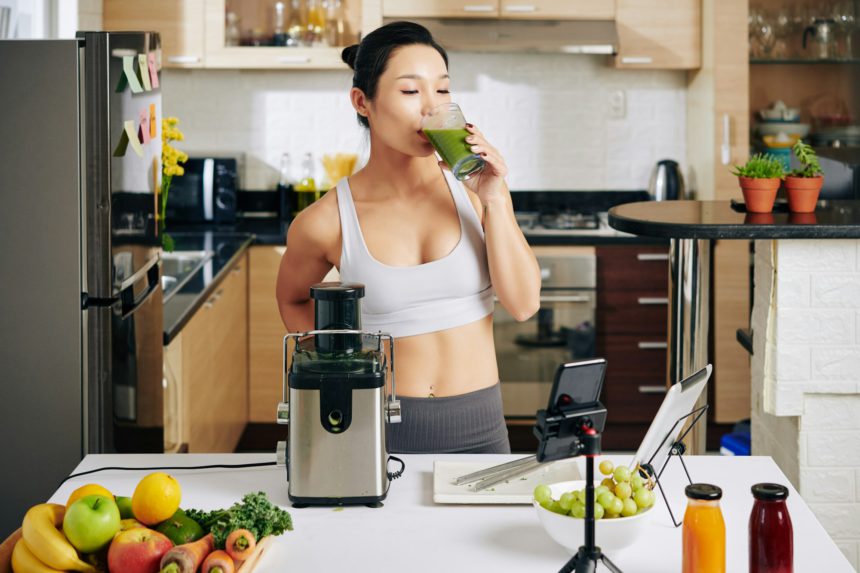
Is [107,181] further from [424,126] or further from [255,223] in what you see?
[255,223]

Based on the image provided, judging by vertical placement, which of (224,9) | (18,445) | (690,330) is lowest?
(18,445)

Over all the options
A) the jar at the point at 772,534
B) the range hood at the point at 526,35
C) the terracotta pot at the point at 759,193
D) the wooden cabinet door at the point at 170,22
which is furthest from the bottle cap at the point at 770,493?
the wooden cabinet door at the point at 170,22

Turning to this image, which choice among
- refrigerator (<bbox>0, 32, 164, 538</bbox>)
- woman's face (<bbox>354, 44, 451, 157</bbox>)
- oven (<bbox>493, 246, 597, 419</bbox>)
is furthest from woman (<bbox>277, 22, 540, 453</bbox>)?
oven (<bbox>493, 246, 597, 419</bbox>)

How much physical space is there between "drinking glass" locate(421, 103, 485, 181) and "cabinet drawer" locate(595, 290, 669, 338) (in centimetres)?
276

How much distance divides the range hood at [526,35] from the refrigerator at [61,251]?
203 centimetres

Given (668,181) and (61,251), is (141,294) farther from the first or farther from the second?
(668,181)

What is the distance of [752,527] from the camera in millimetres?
1416

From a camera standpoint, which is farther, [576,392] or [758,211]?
[758,211]

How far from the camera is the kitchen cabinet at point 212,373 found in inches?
132

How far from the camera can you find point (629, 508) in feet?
5.08

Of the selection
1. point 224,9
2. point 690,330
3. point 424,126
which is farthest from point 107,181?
point 224,9

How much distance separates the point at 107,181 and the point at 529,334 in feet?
7.57

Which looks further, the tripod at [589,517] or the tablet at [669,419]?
the tablet at [669,419]

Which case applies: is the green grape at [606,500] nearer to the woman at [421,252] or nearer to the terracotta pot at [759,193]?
the woman at [421,252]
